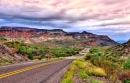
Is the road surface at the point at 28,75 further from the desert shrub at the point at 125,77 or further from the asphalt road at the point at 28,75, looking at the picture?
the desert shrub at the point at 125,77

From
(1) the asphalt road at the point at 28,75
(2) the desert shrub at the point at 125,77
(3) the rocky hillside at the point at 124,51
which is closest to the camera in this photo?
(1) the asphalt road at the point at 28,75

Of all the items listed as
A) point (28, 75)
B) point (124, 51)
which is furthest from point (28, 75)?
point (124, 51)

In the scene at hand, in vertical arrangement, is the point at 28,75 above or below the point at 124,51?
above

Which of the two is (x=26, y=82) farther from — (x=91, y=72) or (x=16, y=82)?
(x=91, y=72)

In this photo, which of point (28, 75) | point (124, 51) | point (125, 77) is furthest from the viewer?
point (124, 51)

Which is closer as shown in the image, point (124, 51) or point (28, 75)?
point (28, 75)

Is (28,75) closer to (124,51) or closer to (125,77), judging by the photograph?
(125,77)

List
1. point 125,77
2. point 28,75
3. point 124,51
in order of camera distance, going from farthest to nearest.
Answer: point 124,51
point 125,77
point 28,75

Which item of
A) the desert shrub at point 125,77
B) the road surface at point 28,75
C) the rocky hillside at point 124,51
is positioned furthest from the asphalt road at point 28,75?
the rocky hillside at point 124,51

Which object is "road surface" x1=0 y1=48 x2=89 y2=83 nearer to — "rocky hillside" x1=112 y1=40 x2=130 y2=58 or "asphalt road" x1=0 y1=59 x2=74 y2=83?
"asphalt road" x1=0 y1=59 x2=74 y2=83

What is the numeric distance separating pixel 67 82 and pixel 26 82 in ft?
7.56

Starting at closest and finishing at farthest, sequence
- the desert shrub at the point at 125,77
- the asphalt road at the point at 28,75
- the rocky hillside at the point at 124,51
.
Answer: the asphalt road at the point at 28,75, the desert shrub at the point at 125,77, the rocky hillside at the point at 124,51

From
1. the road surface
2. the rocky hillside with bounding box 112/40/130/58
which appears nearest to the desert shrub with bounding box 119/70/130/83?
the road surface

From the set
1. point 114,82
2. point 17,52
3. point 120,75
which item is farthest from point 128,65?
point 17,52
